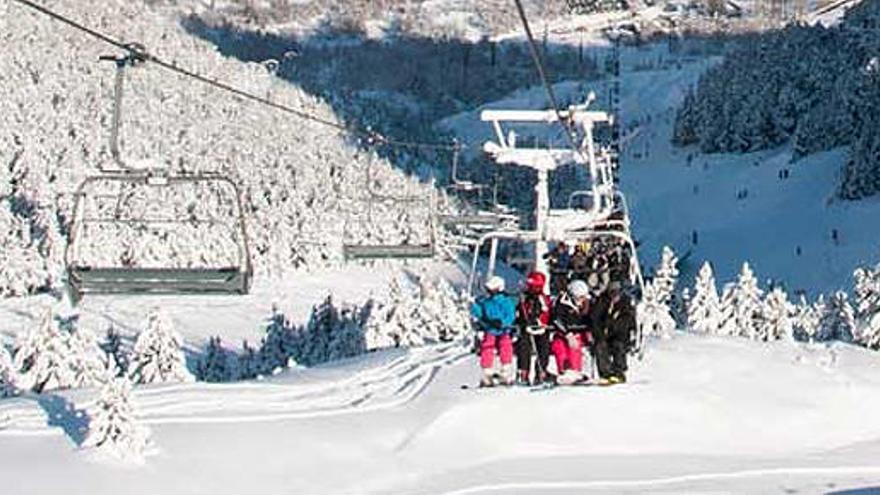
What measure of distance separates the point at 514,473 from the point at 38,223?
67978 millimetres

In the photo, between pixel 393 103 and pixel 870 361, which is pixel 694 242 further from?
pixel 393 103

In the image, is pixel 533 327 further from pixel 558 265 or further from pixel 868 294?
pixel 868 294

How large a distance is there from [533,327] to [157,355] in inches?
1208

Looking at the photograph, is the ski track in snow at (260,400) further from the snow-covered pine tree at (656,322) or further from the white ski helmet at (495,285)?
the white ski helmet at (495,285)

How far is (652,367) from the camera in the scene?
21.4 m

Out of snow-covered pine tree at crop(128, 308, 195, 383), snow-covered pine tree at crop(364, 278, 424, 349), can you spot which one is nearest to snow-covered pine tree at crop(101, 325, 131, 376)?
snow-covered pine tree at crop(128, 308, 195, 383)

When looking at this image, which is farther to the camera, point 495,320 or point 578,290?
point 578,290

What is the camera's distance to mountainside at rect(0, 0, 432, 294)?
8250 centimetres

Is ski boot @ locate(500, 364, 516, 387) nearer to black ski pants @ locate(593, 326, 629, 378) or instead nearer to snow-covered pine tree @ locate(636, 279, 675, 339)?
black ski pants @ locate(593, 326, 629, 378)

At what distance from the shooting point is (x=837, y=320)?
48.9 metres

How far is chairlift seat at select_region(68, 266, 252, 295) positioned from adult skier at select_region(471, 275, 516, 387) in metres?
2.37

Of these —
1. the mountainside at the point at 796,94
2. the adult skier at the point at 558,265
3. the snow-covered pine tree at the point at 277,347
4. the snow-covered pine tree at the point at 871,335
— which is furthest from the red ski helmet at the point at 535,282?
the mountainside at the point at 796,94

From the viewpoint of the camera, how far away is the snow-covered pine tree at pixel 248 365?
51219 mm

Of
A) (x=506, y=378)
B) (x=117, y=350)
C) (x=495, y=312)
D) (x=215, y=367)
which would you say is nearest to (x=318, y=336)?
(x=215, y=367)
